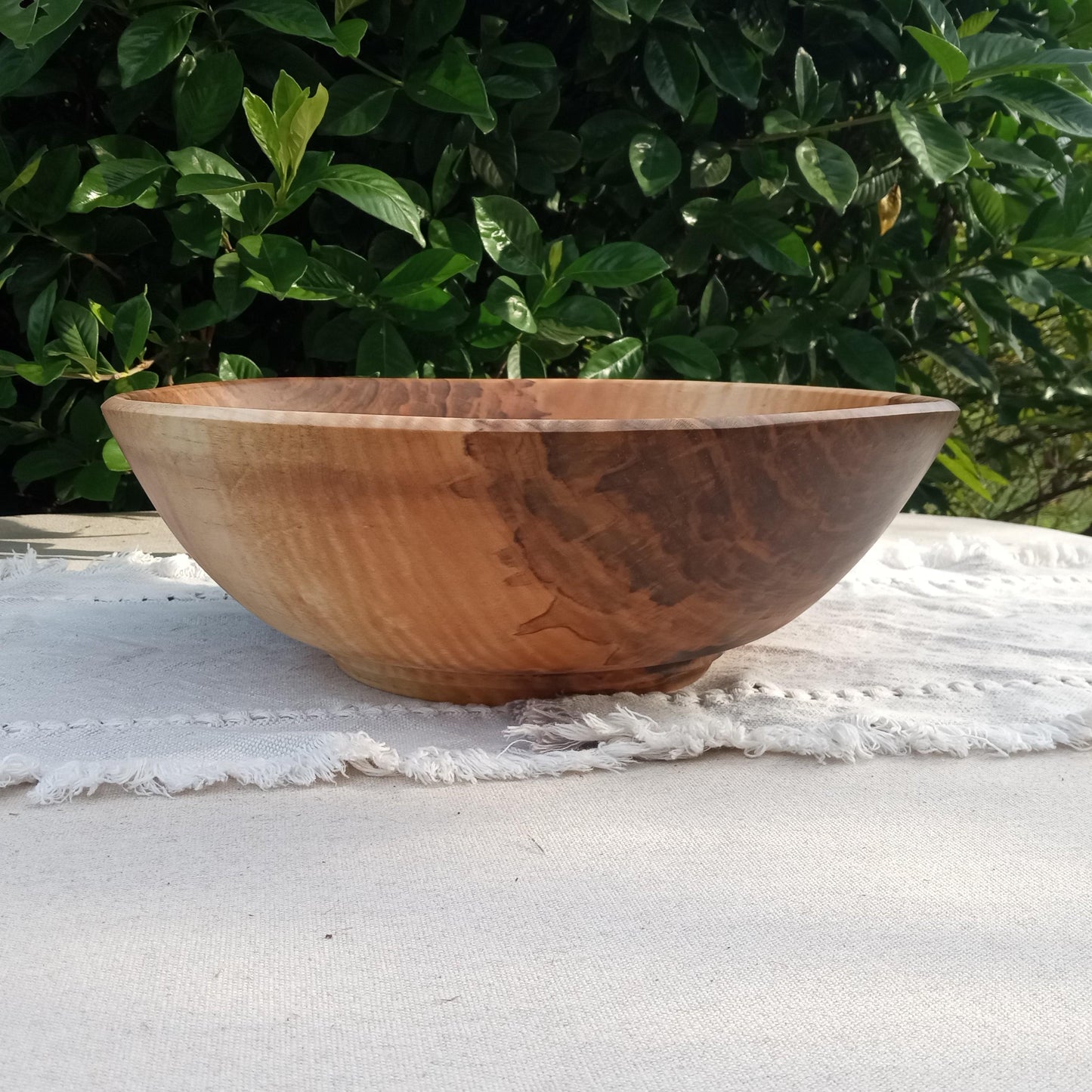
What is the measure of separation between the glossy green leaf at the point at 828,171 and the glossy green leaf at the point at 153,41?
49 centimetres

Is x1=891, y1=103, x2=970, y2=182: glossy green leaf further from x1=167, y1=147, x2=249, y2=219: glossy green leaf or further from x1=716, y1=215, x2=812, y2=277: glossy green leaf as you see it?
x1=167, y1=147, x2=249, y2=219: glossy green leaf

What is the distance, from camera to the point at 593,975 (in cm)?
34

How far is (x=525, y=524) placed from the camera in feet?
1.47

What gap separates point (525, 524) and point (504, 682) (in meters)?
0.13

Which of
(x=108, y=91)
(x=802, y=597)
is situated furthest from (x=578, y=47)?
(x=802, y=597)

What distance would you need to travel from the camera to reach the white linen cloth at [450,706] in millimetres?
489

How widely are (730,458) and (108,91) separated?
754mm

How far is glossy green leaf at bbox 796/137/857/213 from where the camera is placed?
2.90 feet

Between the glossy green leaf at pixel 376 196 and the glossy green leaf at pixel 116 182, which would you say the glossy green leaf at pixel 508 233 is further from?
the glossy green leaf at pixel 116 182

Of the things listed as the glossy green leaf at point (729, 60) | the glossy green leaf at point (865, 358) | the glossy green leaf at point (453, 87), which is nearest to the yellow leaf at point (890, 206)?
the glossy green leaf at point (865, 358)

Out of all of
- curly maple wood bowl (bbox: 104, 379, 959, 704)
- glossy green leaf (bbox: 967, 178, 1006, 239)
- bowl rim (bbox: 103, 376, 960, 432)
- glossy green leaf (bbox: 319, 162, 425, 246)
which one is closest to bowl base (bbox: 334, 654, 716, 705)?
curly maple wood bowl (bbox: 104, 379, 959, 704)

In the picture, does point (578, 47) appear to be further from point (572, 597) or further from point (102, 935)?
point (102, 935)

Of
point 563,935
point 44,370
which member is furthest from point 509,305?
point 563,935

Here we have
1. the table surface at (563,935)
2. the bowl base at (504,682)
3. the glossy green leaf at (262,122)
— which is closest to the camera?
the table surface at (563,935)
